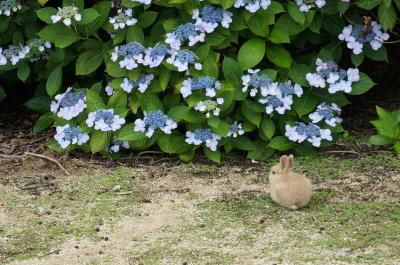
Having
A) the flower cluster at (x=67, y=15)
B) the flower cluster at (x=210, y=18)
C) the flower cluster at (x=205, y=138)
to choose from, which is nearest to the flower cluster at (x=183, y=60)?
the flower cluster at (x=210, y=18)

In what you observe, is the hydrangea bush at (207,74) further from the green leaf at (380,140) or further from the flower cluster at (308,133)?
the green leaf at (380,140)

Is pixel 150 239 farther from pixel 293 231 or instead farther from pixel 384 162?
pixel 384 162

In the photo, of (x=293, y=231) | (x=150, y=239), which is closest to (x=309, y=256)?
(x=293, y=231)

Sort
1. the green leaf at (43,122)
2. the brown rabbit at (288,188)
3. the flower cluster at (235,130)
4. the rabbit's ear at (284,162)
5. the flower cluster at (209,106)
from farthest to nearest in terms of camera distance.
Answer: the green leaf at (43,122), the flower cluster at (235,130), the flower cluster at (209,106), the rabbit's ear at (284,162), the brown rabbit at (288,188)

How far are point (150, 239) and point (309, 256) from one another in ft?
2.82

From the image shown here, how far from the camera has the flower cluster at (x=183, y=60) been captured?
5652 mm

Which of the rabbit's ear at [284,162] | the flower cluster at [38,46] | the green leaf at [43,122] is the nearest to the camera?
the rabbit's ear at [284,162]

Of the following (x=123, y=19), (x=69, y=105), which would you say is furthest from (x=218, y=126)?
(x=69, y=105)

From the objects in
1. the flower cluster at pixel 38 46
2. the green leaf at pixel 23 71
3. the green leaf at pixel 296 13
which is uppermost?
the green leaf at pixel 296 13

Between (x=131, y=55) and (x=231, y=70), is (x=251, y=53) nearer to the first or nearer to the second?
(x=231, y=70)

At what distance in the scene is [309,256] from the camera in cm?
435

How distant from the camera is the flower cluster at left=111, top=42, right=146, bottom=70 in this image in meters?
5.73

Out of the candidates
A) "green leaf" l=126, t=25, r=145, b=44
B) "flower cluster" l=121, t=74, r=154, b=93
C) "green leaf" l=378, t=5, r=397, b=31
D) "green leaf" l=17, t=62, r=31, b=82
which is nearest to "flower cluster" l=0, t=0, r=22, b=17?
"green leaf" l=17, t=62, r=31, b=82

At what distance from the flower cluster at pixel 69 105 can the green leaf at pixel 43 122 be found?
1.07ft
